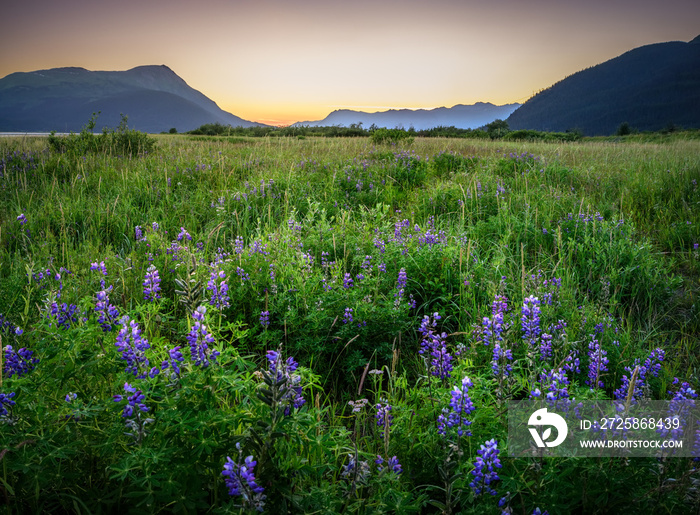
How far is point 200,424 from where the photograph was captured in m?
1.24

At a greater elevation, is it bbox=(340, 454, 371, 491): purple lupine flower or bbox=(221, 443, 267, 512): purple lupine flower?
bbox=(221, 443, 267, 512): purple lupine flower

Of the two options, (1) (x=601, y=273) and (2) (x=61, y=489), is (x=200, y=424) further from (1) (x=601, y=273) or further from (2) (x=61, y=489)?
(1) (x=601, y=273)

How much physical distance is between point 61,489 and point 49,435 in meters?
0.28

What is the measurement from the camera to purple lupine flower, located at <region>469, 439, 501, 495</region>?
1303 millimetres

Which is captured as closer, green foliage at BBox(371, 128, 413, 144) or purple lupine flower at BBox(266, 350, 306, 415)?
purple lupine flower at BBox(266, 350, 306, 415)

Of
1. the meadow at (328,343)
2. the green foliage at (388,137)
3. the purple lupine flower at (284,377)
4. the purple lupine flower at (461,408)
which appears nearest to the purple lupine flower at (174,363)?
the meadow at (328,343)

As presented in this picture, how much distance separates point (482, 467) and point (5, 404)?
1.80m

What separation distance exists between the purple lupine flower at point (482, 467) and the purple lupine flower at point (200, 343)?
1.04 meters

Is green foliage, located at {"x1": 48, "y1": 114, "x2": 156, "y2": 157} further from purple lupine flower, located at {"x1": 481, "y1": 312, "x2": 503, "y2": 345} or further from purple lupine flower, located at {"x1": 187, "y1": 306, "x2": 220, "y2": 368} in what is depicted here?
purple lupine flower, located at {"x1": 481, "y1": 312, "x2": 503, "y2": 345}

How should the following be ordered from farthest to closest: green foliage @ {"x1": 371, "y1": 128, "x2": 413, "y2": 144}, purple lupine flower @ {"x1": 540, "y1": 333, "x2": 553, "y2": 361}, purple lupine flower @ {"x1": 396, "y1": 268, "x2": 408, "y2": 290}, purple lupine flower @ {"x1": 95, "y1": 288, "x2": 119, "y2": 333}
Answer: green foliage @ {"x1": 371, "y1": 128, "x2": 413, "y2": 144} < purple lupine flower @ {"x1": 396, "y1": 268, "x2": 408, "y2": 290} < purple lupine flower @ {"x1": 540, "y1": 333, "x2": 553, "y2": 361} < purple lupine flower @ {"x1": 95, "y1": 288, "x2": 119, "y2": 333}

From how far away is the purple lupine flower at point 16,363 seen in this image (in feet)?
5.32

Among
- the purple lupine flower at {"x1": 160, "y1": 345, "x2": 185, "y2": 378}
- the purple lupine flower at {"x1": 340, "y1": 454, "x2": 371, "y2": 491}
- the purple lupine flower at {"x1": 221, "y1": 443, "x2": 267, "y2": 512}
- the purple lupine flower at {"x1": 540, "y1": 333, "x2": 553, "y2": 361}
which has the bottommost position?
the purple lupine flower at {"x1": 340, "y1": 454, "x2": 371, "y2": 491}

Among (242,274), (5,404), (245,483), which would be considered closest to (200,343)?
(245,483)

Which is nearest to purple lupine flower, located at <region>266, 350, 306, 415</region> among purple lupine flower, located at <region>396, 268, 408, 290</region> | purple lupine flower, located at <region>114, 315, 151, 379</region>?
purple lupine flower, located at <region>114, 315, 151, 379</region>
